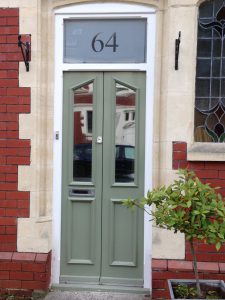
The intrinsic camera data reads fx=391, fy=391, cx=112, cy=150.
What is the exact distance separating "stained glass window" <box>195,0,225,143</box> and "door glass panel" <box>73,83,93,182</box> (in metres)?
1.18

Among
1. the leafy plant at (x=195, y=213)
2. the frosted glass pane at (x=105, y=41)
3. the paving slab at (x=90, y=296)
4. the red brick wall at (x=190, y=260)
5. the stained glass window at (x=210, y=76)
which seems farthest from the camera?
the frosted glass pane at (x=105, y=41)

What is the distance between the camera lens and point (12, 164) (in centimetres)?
426

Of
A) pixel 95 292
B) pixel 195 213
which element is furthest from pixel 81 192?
pixel 195 213

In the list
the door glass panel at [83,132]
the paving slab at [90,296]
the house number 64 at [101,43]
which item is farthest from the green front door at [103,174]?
the house number 64 at [101,43]

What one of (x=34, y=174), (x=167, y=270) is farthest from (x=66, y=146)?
(x=167, y=270)

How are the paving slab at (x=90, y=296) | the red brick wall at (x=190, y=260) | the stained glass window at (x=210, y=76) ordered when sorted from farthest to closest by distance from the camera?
the paving slab at (x=90, y=296)
the stained glass window at (x=210, y=76)
the red brick wall at (x=190, y=260)

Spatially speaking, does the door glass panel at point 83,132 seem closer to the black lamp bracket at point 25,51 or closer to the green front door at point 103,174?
the green front door at point 103,174

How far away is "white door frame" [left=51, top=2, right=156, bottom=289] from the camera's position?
4.25m

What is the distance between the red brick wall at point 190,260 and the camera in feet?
13.1

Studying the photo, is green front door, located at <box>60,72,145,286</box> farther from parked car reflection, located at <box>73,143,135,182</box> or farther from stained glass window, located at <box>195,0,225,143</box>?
stained glass window, located at <box>195,0,225,143</box>

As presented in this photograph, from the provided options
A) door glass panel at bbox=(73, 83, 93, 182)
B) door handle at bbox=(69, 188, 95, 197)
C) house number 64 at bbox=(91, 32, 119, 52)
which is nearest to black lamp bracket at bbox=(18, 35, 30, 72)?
door glass panel at bbox=(73, 83, 93, 182)

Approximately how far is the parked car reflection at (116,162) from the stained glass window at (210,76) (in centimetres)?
78

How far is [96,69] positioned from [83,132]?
2.35 ft

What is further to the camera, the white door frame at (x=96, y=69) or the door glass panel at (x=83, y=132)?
the door glass panel at (x=83, y=132)
